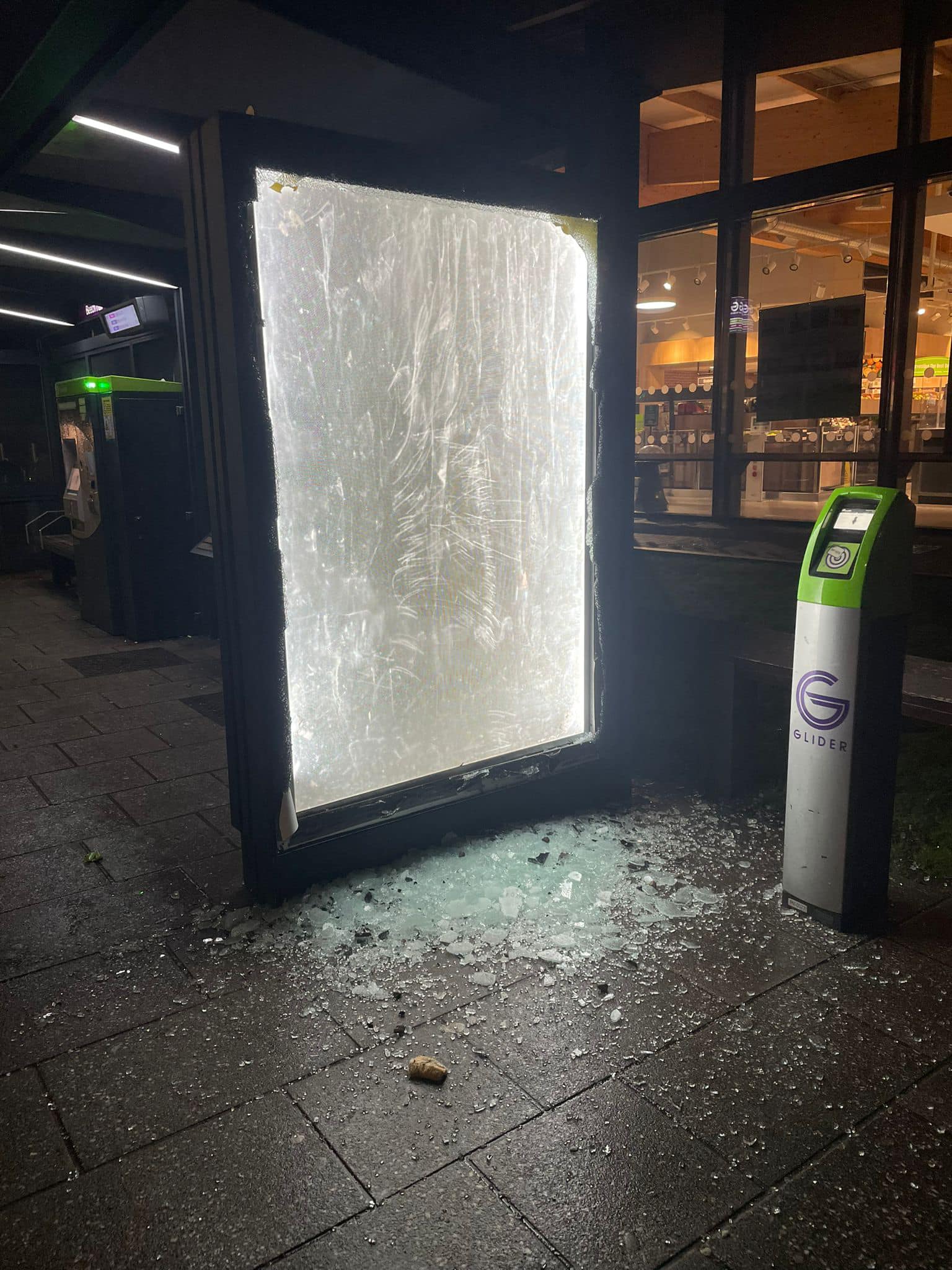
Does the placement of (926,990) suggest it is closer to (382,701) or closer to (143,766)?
(382,701)

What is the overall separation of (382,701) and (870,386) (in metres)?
3.48

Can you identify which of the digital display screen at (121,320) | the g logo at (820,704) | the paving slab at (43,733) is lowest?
the paving slab at (43,733)

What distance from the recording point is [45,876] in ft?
11.7

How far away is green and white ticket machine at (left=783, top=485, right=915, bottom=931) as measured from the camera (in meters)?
2.81

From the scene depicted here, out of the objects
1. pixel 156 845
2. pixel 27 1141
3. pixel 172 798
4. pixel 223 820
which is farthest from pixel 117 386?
pixel 27 1141

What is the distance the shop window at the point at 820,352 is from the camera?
482 centimetres

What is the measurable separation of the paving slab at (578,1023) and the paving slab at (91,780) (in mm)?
2656

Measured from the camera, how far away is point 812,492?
32.5 ft

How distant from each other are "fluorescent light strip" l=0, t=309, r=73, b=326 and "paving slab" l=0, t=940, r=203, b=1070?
37.2 ft

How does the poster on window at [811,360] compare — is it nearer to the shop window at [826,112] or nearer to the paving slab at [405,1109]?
the shop window at [826,112]

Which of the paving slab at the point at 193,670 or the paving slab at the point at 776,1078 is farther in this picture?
the paving slab at the point at 193,670

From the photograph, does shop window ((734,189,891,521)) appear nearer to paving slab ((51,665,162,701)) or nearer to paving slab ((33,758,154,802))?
paving slab ((33,758,154,802))

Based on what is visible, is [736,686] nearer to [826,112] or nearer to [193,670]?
[826,112]

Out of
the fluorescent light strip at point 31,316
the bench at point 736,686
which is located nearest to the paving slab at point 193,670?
the bench at point 736,686
